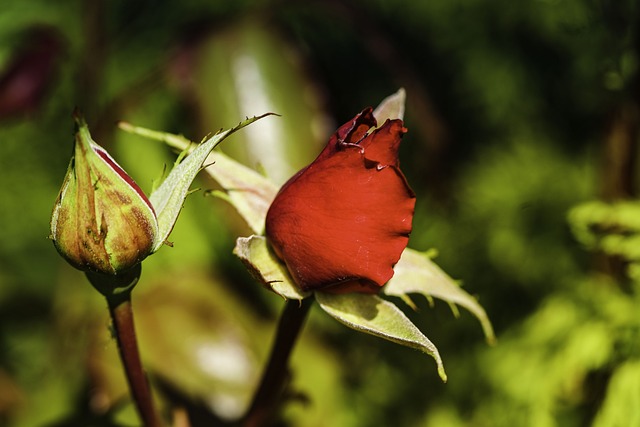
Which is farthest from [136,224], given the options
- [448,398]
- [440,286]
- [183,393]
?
[448,398]

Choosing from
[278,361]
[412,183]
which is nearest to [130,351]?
[278,361]

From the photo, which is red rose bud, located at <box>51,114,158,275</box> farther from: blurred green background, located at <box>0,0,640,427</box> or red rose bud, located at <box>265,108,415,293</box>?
blurred green background, located at <box>0,0,640,427</box>

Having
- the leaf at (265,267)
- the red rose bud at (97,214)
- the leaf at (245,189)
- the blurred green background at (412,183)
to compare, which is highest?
the red rose bud at (97,214)

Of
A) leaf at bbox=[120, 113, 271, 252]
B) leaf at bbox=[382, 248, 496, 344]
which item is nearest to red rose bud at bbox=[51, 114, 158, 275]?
leaf at bbox=[120, 113, 271, 252]

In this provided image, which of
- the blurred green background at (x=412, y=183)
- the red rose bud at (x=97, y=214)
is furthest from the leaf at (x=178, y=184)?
the blurred green background at (x=412, y=183)

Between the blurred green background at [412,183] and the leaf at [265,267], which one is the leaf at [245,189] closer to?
the leaf at [265,267]

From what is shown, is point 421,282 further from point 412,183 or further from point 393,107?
point 412,183
